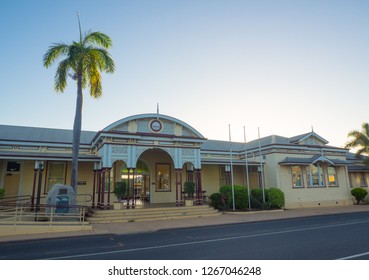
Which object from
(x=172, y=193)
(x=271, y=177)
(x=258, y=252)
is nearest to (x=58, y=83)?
(x=172, y=193)

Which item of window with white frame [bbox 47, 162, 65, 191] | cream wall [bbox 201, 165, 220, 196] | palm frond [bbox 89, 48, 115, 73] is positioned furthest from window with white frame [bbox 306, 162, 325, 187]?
window with white frame [bbox 47, 162, 65, 191]

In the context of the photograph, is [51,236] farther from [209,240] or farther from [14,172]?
[14,172]

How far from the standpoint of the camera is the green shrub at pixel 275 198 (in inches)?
787

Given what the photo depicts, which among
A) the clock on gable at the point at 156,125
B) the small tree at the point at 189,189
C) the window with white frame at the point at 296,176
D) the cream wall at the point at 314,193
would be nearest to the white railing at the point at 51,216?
the small tree at the point at 189,189

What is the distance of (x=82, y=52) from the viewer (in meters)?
15.4

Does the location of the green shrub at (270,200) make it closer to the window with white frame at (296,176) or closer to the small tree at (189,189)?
the window with white frame at (296,176)

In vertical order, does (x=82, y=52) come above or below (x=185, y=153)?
above

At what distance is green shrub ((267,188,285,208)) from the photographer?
1998 centimetres

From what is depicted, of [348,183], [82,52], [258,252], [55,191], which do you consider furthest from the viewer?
[348,183]

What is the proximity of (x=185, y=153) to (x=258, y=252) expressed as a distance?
1226 cm

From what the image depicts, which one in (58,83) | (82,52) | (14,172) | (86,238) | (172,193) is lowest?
(86,238)

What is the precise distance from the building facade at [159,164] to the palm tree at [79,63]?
1.75 metres

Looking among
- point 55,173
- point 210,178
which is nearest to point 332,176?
point 210,178

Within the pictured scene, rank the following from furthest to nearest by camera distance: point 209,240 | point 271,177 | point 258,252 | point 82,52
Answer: point 271,177 < point 82,52 < point 209,240 < point 258,252
